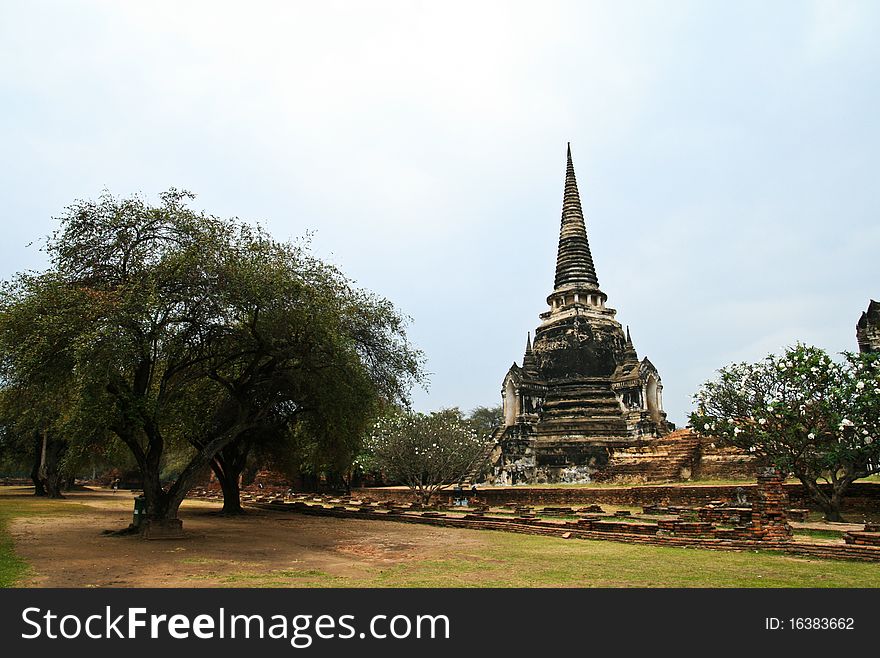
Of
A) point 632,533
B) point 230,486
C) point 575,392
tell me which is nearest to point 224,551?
point 632,533

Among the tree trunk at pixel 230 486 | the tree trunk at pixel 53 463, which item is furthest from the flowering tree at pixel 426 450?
the tree trunk at pixel 53 463

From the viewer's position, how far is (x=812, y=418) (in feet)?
57.3

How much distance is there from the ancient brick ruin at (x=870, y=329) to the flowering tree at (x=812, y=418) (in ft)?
11.7

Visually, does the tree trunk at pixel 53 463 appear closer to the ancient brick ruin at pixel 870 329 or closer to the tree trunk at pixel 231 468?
the tree trunk at pixel 231 468

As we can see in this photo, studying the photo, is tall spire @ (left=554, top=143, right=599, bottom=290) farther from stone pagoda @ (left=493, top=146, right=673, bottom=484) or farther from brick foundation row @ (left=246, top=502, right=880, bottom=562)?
brick foundation row @ (left=246, top=502, right=880, bottom=562)

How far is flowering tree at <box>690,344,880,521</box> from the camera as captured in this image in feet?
53.8

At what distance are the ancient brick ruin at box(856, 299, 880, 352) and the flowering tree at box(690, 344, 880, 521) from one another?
356 cm

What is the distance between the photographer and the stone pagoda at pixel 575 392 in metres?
35.3

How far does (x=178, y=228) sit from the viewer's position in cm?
1423

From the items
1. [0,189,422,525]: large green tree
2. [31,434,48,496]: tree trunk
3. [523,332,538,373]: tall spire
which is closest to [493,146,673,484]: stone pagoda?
[523,332,538,373]: tall spire

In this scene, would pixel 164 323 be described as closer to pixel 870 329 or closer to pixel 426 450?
pixel 426 450

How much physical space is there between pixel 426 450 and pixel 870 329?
1614 cm

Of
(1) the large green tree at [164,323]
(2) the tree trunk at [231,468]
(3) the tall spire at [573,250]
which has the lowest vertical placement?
(2) the tree trunk at [231,468]
